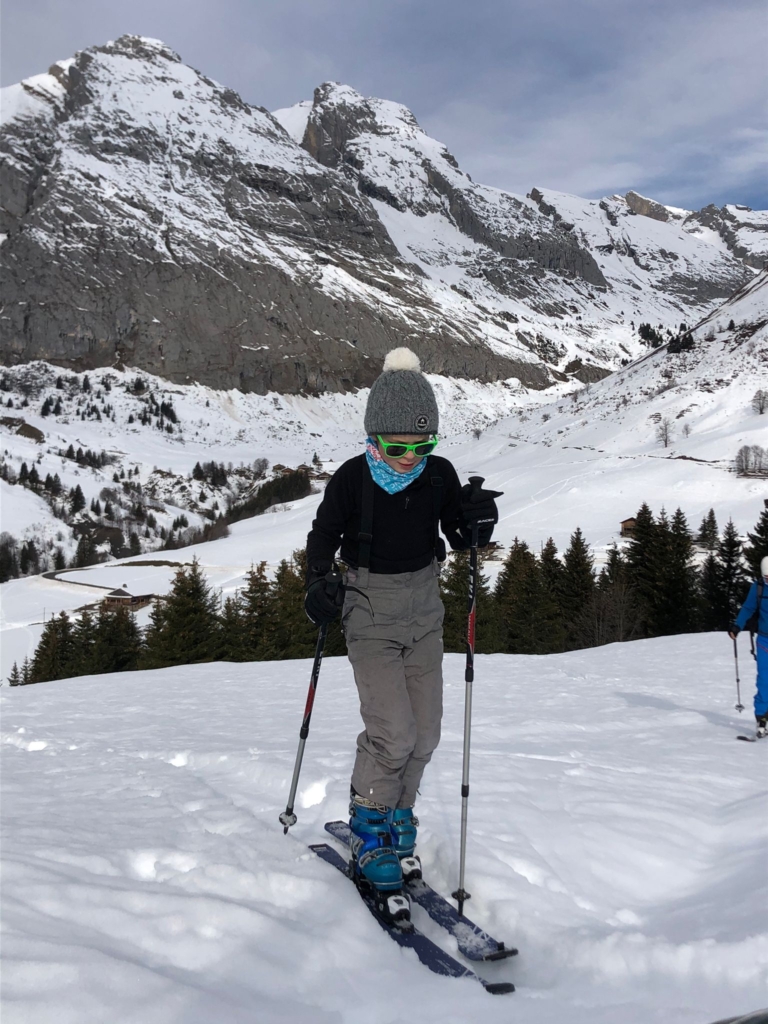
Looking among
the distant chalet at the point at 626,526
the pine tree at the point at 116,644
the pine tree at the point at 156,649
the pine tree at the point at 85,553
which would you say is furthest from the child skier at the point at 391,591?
the pine tree at the point at 85,553

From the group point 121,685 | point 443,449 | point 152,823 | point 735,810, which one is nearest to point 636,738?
point 735,810

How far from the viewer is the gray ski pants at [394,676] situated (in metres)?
3.62

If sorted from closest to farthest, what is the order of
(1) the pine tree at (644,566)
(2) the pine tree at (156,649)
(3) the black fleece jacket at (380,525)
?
(3) the black fleece jacket at (380,525)
(2) the pine tree at (156,649)
(1) the pine tree at (644,566)

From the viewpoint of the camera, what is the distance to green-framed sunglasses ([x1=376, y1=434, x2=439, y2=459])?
3793 mm

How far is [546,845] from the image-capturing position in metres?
4.07

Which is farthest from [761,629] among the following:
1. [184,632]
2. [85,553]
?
[85,553]

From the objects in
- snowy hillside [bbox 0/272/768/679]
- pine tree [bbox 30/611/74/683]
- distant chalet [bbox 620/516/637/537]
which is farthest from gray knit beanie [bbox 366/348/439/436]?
distant chalet [bbox 620/516/637/537]

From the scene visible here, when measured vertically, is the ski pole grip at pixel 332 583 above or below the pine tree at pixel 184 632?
above

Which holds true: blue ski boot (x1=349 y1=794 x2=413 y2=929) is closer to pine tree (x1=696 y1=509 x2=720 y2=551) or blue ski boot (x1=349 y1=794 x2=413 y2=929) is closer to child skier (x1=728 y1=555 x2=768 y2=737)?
child skier (x1=728 y1=555 x2=768 y2=737)

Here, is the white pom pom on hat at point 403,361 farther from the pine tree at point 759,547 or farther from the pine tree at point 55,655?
the pine tree at point 55,655

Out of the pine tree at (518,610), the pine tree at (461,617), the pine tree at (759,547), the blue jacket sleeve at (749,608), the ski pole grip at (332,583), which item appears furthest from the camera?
the pine tree at (518,610)

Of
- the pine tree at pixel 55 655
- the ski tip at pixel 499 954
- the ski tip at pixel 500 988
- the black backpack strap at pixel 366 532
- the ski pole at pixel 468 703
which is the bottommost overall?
the pine tree at pixel 55 655

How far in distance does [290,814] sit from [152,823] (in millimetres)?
891

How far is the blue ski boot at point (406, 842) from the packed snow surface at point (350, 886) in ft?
0.79
